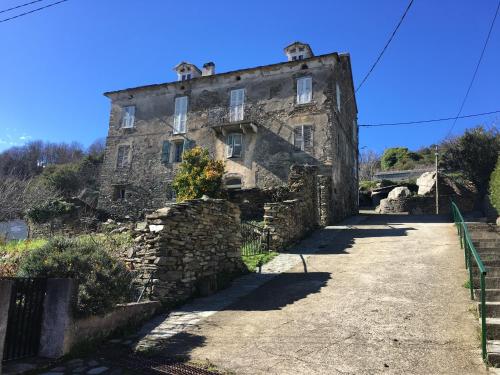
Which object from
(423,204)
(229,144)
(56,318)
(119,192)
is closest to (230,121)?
(229,144)

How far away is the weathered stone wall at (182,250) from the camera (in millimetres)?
7965

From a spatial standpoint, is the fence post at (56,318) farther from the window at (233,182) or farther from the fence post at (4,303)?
the window at (233,182)

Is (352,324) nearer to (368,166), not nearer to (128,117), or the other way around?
(128,117)

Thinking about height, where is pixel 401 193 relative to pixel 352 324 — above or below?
above

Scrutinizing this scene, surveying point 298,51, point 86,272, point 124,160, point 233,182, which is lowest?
point 86,272

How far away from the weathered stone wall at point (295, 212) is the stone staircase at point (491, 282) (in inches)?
224

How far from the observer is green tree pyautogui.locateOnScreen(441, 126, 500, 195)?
81.4 ft

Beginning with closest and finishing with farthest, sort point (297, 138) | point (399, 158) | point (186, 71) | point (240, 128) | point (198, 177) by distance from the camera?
point (198, 177) < point (297, 138) < point (240, 128) < point (186, 71) < point (399, 158)

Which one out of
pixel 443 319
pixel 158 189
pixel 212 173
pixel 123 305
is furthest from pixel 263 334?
pixel 158 189

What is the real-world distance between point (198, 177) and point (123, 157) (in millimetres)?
9008

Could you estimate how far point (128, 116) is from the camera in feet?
87.0

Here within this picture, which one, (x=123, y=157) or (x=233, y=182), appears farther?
(x=123, y=157)

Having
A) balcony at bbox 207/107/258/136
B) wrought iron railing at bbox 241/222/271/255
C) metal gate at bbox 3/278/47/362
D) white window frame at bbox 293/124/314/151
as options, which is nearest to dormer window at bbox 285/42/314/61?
balcony at bbox 207/107/258/136

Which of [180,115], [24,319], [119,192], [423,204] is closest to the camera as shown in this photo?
[24,319]
